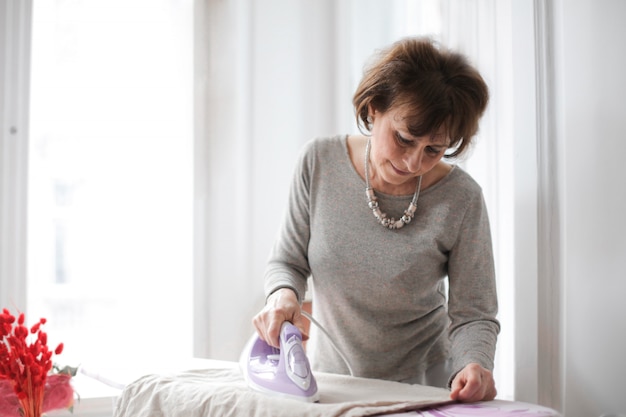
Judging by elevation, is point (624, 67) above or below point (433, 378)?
above

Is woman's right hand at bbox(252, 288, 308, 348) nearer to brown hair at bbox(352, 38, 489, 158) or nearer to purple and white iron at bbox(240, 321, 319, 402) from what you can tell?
purple and white iron at bbox(240, 321, 319, 402)

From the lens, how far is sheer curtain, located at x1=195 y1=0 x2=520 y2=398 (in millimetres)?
1968

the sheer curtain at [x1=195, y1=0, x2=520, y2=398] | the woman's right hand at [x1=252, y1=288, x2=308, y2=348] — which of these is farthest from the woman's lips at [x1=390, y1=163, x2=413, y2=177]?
the sheer curtain at [x1=195, y1=0, x2=520, y2=398]

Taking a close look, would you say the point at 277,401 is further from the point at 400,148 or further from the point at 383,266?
the point at 400,148

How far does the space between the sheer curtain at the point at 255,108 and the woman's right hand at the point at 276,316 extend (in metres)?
0.79

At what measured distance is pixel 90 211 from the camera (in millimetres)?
1898

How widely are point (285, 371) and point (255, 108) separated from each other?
1.16 metres

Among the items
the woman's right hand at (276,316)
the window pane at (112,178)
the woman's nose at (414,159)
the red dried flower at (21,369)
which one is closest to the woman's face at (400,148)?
the woman's nose at (414,159)

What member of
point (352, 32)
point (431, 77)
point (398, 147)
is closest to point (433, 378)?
point (398, 147)

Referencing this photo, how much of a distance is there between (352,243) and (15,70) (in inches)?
42.1

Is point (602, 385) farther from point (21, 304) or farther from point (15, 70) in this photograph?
point (15, 70)

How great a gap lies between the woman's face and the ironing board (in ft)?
1.31

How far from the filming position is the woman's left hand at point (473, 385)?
3.44ft

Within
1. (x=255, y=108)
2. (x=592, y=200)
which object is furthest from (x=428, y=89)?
(x=255, y=108)
